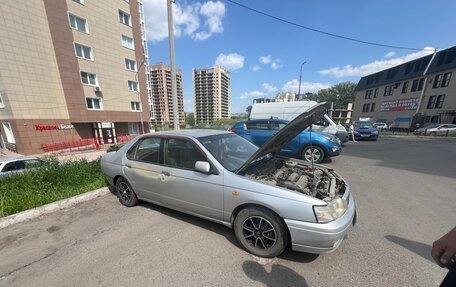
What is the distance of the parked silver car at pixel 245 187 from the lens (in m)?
2.12

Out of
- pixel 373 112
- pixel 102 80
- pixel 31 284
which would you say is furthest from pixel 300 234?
pixel 373 112

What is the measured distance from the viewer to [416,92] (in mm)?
28328

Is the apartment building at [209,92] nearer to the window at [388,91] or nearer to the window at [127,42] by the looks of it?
the window at [127,42]

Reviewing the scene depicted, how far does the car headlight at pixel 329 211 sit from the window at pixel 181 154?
1637 mm

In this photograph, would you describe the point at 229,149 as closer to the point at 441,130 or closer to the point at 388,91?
the point at 441,130

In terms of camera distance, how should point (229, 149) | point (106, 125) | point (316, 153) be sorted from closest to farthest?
point (229, 149) < point (316, 153) < point (106, 125)

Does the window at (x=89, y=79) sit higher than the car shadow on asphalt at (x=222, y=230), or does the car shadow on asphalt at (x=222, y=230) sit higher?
the window at (x=89, y=79)

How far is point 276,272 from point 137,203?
3028 millimetres

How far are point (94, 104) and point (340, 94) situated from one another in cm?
7413

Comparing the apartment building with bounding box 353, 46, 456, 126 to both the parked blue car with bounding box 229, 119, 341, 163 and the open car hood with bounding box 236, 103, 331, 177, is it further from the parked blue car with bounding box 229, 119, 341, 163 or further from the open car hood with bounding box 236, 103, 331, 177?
the open car hood with bounding box 236, 103, 331, 177

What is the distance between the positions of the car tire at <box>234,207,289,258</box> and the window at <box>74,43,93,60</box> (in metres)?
24.9

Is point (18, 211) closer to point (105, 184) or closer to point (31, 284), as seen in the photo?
point (105, 184)

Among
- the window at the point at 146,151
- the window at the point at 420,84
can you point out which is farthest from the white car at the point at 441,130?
the window at the point at 146,151

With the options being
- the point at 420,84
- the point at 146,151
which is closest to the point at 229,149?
the point at 146,151
